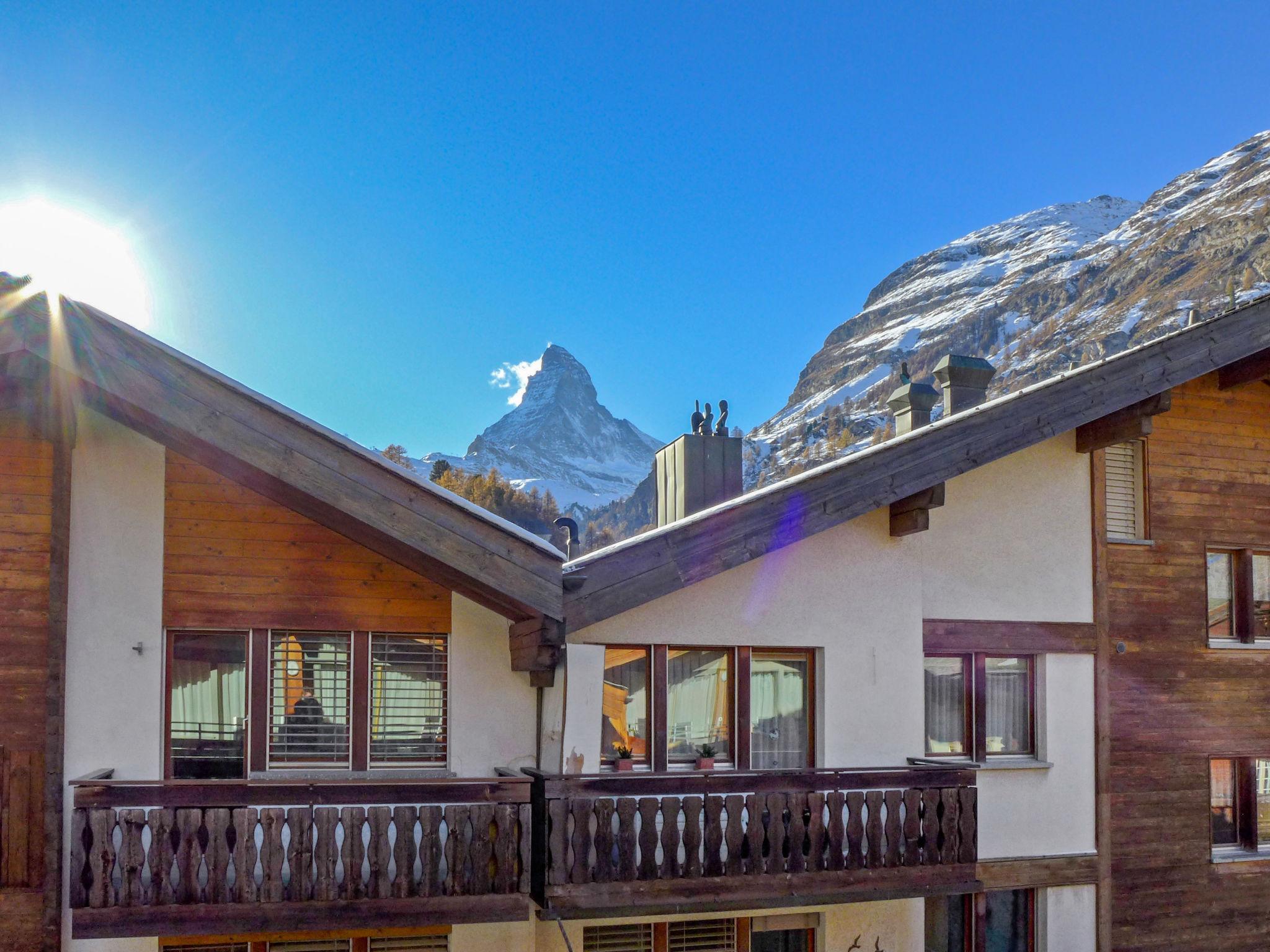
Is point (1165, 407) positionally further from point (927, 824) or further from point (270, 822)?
point (270, 822)

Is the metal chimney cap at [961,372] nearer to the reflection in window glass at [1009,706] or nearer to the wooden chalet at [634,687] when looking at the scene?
the wooden chalet at [634,687]

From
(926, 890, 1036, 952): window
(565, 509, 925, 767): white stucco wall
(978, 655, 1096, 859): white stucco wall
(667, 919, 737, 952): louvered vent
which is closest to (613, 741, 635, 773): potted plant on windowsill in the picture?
(565, 509, 925, 767): white stucco wall

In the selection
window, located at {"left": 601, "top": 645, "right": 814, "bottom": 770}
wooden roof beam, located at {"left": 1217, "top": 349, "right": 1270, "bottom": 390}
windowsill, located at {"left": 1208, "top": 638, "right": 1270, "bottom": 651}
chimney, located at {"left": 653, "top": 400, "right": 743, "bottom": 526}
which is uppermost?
wooden roof beam, located at {"left": 1217, "top": 349, "right": 1270, "bottom": 390}

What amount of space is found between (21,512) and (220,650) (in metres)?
2.11

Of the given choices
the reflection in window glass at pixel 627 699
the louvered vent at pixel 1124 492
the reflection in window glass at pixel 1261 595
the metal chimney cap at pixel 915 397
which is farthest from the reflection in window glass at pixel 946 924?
the metal chimney cap at pixel 915 397

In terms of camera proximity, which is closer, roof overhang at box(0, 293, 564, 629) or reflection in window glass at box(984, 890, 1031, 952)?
roof overhang at box(0, 293, 564, 629)

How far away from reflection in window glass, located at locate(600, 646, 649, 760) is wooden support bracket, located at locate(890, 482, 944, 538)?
9.89ft

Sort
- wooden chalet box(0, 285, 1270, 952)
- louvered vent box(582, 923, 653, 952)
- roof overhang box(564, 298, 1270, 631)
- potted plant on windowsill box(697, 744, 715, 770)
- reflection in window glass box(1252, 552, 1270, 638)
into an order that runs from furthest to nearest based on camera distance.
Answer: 1. reflection in window glass box(1252, 552, 1270, 638)
2. potted plant on windowsill box(697, 744, 715, 770)
3. louvered vent box(582, 923, 653, 952)
4. roof overhang box(564, 298, 1270, 631)
5. wooden chalet box(0, 285, 1270, 952)

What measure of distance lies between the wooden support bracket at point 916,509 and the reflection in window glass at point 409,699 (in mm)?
4864

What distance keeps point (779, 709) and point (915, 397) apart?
5.74 metres

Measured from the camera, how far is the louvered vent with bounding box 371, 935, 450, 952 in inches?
402

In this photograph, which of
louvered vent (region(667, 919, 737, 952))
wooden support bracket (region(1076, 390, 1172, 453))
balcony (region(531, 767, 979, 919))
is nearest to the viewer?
balcony (region(531, 767, 979, 919))

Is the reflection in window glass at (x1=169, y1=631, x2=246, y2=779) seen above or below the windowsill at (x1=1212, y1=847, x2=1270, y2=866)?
above

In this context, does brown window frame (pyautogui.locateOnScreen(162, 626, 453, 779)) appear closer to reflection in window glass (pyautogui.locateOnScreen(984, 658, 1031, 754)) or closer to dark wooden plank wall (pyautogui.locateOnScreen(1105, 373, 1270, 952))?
reflection in window glass (pyautogui.locateOnScreen(984, 658, 1031, 754))
